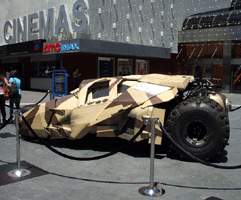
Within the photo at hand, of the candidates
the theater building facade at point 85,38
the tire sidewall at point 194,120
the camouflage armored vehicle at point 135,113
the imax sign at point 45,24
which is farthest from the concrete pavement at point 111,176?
the imax sign at point 45,24

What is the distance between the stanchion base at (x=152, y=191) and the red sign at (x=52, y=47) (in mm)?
17637

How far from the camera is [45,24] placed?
23031 mm

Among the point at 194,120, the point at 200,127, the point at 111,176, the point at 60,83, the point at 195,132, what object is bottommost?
the point at 111,176

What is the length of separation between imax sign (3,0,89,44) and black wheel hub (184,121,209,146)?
16144 mm

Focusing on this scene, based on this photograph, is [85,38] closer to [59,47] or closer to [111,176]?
[59,47]

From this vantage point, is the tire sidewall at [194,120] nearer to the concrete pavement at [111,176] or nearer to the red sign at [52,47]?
the concrete pavement at [111,176]

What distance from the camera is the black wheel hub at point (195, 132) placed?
5.31 m

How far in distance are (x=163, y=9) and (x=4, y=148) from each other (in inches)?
927

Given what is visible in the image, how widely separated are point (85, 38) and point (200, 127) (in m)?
16.5

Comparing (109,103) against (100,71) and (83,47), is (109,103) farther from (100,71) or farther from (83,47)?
(100,71)

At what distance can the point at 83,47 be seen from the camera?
19.3 meters

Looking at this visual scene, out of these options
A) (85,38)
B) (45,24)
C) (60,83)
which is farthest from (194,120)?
(45,24)

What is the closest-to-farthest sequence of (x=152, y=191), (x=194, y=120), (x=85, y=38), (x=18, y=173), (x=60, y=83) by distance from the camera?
(x=152, y=191), (x=18, y=173), (x=194, y=120), (x=60, y=83), (x=85, y=38)

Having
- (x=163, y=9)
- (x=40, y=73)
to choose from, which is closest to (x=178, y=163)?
(x=40, y=73)
